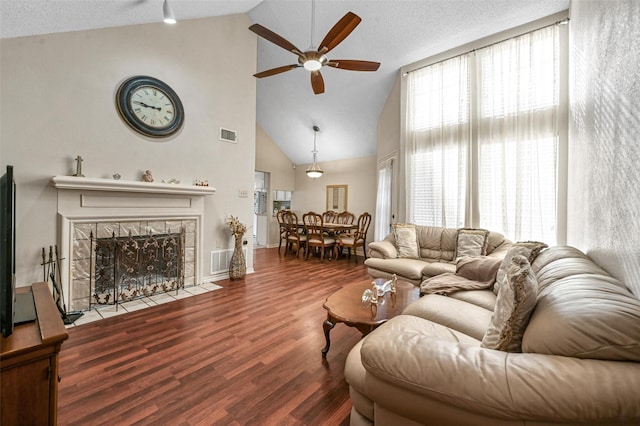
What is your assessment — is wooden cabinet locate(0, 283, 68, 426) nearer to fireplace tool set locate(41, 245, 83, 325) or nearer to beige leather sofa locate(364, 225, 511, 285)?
fireplace tool set locate(41, 245, 83, 325)

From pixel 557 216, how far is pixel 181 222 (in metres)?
4.71

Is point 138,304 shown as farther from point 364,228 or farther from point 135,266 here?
point 364,228

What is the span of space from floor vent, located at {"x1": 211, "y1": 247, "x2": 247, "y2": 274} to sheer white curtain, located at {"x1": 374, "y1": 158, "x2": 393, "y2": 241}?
2.96 metres

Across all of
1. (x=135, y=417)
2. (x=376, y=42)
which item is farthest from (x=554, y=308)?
(x=376, y=42)

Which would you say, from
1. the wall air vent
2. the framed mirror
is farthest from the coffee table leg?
the framed mirror

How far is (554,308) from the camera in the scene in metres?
0.99

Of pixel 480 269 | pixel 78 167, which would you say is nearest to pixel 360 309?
pixel 480 269

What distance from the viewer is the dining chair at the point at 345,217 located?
650 centimetres

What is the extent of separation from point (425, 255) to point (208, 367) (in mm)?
3119

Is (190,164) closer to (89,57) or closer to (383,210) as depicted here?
(89,57)

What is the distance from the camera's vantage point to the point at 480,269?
2561 mm

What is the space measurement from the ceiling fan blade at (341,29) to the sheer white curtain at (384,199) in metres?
2.77

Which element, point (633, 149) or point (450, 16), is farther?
point (450, 16)

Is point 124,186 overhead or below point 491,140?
below
